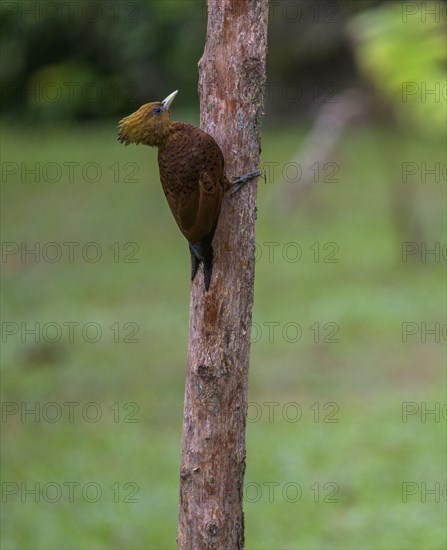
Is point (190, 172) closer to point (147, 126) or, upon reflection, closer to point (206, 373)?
point (147, 126)

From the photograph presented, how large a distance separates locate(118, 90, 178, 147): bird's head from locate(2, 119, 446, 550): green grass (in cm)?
246

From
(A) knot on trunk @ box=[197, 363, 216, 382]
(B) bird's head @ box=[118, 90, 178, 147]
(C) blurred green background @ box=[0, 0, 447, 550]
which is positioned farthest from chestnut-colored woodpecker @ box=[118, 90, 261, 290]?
(C) blurred green background @ box=[0, 0, 447, 550]

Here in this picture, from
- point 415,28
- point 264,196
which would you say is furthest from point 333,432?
point 264,196

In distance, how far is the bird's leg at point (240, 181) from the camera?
11.4 feet

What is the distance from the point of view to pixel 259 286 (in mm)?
9789

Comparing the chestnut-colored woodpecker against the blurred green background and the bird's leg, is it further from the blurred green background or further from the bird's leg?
the blurred green background

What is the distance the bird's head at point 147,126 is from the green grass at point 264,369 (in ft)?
8.08

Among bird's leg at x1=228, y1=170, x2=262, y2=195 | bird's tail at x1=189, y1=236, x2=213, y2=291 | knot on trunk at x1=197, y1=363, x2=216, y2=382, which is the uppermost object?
bird's leg at x1=228, y1=170, x2=262, y2=195

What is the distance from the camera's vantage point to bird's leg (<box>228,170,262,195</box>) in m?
3.49

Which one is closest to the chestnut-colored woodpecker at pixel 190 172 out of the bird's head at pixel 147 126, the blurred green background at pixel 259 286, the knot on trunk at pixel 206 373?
the bird's head at pixel 147 126

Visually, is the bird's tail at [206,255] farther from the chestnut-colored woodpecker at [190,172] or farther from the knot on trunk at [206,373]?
the knot on trunk at [206,373]

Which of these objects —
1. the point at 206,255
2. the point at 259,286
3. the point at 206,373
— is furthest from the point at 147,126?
the point at 259,286

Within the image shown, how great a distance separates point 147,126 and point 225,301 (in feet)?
2.07

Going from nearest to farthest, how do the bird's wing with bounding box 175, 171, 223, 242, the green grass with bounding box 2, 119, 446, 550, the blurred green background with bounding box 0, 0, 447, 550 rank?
1. the bird's wing with bounding box 175, 171, 223, 242
2. the green grass with bounding box 2, 119, 446, 550
3. the blurred green background with bounding box 0, 0, 447, 550
